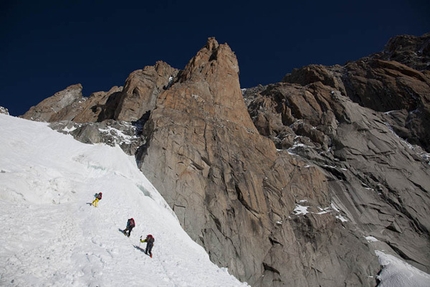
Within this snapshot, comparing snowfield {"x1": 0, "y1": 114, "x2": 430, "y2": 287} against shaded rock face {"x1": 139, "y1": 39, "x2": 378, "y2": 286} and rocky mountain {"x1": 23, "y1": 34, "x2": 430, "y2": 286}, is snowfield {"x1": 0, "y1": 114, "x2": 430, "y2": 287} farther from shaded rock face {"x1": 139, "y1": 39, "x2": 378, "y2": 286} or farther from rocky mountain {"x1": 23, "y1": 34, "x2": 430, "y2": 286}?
rocky mountain {"x1": 23, "y1": 34, "x2": 430, "y2": 286}

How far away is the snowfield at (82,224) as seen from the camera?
1281 centimetres

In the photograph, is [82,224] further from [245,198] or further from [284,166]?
[284,166]

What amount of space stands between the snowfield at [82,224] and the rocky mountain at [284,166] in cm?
410

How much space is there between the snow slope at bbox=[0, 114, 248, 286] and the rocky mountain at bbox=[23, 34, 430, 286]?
16.9ft

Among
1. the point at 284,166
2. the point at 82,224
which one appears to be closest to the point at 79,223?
the point at 82,224

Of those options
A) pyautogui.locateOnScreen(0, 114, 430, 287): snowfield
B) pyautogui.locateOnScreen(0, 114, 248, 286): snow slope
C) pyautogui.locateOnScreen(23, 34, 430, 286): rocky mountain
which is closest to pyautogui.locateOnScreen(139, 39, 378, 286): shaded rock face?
pyautogui.locateOnScreen(23, 34, 430, 286): rocky mountain

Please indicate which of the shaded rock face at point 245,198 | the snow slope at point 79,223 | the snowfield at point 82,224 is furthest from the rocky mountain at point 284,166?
the snow slope at point 79,223

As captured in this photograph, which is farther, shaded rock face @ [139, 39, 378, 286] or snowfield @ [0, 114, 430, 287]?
shaded rock face @ [139, 39, 378, 286]

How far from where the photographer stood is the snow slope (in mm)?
12742

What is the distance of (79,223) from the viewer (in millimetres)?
17078

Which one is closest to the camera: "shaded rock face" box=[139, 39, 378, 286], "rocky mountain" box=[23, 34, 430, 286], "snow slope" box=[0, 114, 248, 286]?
"snow slope" box=[0, 114, 248, 286]

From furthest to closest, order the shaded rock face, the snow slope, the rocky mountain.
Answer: the rocky mountain < the shaded rock face < the snow slope

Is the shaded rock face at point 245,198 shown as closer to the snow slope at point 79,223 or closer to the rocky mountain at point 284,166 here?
the rocky mountain at point 284,166

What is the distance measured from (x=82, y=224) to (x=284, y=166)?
28976 millimetres
